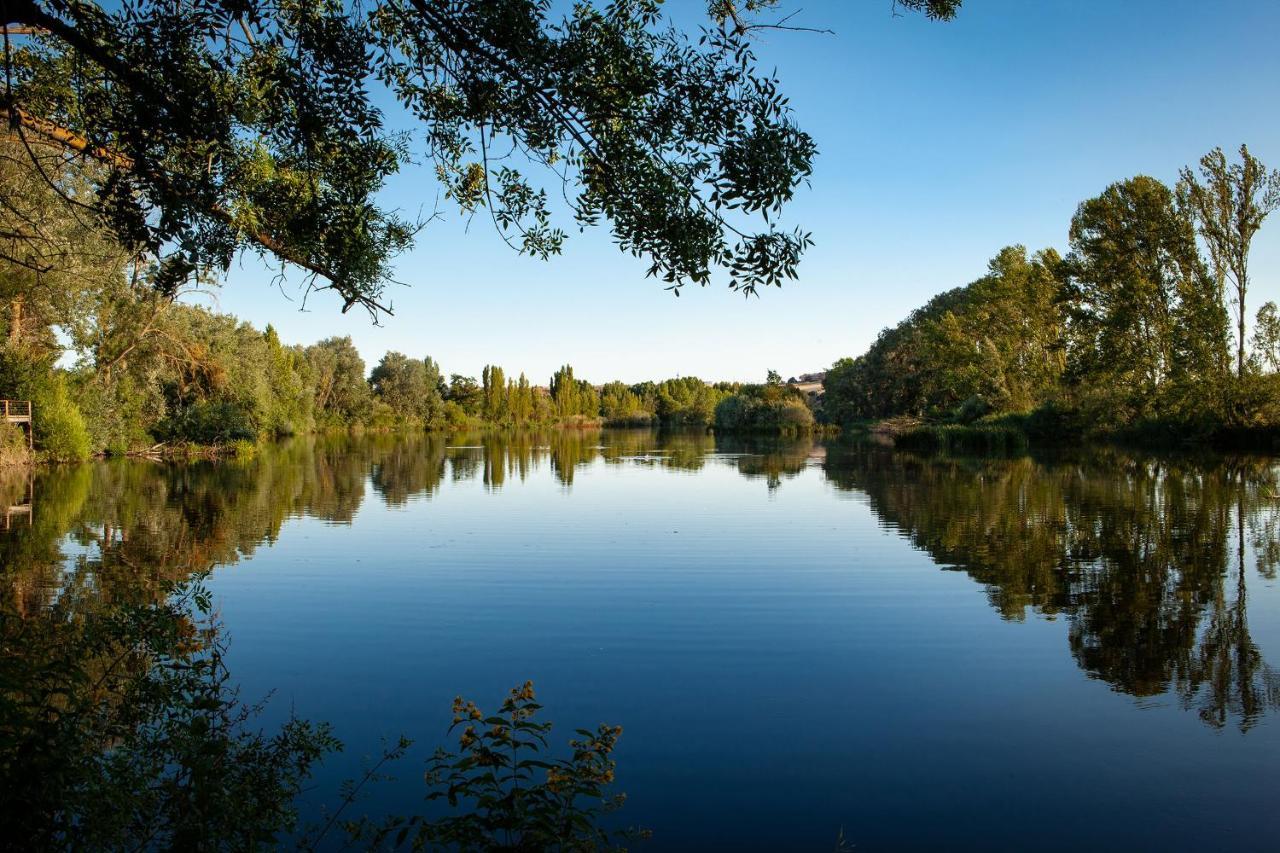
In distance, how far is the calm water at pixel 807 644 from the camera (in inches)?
201

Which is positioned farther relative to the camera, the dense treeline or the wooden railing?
the dense treeline

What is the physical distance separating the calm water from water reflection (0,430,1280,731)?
8 cm

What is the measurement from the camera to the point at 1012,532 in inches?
605

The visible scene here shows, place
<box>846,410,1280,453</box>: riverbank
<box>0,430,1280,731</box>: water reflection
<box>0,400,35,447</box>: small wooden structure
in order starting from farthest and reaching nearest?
1. <box>846,410,1280,453</box>: riverbank
2. <box>0,400,35,447</box>: small wooden structure
3. <box>0,430,1280,731</box>: water reflection

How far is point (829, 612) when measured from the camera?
9734 mm

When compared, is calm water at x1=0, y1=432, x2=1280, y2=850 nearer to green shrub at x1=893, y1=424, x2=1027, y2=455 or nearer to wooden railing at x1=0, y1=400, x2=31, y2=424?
wooden railing at x1=0, y1=400, x2=31, y2=424

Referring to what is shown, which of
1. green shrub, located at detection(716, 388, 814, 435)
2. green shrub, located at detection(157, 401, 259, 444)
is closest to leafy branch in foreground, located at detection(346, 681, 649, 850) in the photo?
green shrub, located at detection(157, 401, 259, 444)

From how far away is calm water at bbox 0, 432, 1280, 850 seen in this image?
5102 mm

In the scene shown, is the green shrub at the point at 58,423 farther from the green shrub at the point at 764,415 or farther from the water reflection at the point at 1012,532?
the green shrub at the point at 764,415

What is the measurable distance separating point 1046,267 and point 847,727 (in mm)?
54487

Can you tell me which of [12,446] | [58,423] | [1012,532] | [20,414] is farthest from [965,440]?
[20,414]

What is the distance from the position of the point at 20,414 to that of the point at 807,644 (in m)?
35.3

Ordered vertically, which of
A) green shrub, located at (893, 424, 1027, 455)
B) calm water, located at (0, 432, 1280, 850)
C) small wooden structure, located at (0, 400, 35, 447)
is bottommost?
calm water, located at (0, 432, 1280, 850)

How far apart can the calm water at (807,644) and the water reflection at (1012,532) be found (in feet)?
0.27
